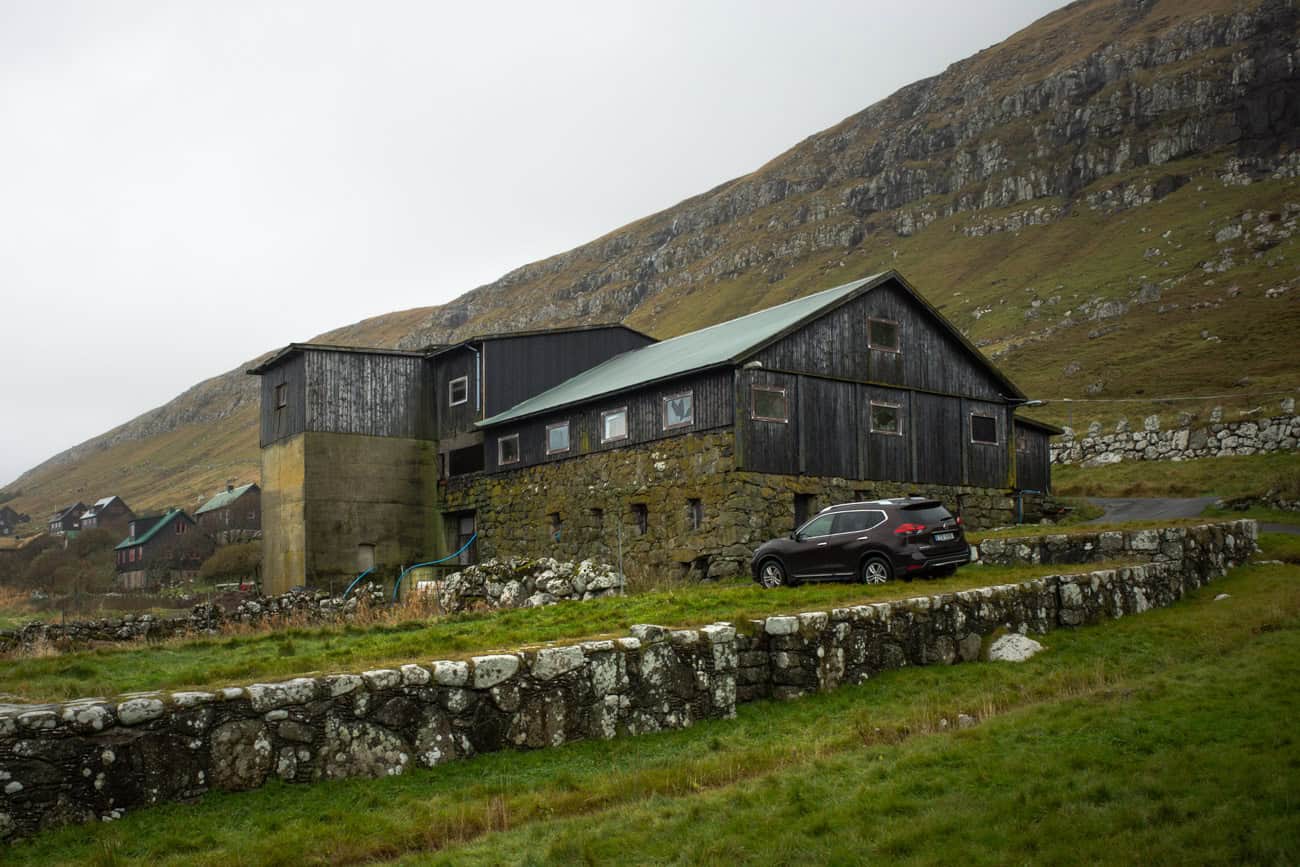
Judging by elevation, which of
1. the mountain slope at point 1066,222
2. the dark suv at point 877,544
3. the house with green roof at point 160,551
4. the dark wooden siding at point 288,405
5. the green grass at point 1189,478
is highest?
the mountain slope at point 1066,222

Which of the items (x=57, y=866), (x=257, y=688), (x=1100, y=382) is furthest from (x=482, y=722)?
(x=1100, y=382)

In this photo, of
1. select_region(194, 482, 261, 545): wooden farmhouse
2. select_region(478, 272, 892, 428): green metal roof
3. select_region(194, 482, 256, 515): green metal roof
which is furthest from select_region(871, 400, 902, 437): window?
select_region(194, 482, 256, 515): green metal roof

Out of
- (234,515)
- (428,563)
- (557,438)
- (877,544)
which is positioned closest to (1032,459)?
(557,438)

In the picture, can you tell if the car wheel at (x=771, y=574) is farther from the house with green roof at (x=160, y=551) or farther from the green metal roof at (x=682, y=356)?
the house with green roof at (x=160, y=551)

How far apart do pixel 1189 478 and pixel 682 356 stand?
24231 mm

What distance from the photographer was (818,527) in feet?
71.7

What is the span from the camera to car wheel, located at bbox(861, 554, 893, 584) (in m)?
20.5

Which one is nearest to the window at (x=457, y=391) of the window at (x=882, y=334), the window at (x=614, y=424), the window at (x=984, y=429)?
the window at (x=614, y=424)

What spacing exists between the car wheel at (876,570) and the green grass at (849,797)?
757 cm

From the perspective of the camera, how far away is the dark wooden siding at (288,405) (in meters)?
38.1

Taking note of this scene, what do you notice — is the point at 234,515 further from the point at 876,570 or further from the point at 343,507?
the point at 876,570

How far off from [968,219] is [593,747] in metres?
146

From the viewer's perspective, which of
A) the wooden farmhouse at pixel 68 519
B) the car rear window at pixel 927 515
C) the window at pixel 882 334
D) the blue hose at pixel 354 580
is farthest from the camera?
Answer: the wooden farmhouse at pixel 68 519

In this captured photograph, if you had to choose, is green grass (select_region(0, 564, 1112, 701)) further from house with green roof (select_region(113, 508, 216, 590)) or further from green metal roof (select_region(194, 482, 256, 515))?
green metal roof (select_region(194, 482, 256, 515))
